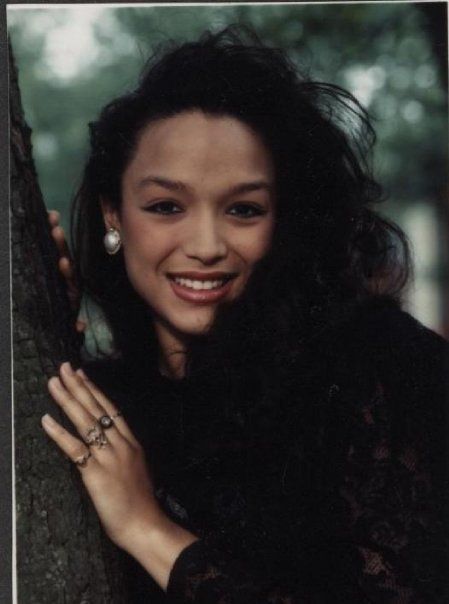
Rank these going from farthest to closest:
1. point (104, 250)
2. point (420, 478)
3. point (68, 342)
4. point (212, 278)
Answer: point (104, 250) < point (212, 278) < point (68, 342) < point (420, 478)

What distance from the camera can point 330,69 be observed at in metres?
1.68

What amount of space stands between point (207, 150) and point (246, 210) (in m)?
0.13

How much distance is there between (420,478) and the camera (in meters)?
1.48

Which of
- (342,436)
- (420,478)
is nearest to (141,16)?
(342,436)

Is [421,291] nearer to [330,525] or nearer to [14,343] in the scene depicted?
[330,525]

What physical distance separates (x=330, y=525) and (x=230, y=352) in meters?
0.37

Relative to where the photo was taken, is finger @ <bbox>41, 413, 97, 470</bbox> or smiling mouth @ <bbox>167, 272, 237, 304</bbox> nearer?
finger @ <bbox>41, 413, 97, 470</bbox>

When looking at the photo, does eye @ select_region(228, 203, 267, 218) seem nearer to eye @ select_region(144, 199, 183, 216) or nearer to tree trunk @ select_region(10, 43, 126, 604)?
eye @ select_region(144, 199, 183, 216)

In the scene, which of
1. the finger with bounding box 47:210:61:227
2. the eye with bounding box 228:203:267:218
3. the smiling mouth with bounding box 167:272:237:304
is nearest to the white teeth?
the smiling mouth with bounding box 167:272:237:304

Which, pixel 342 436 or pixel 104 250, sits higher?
pixel 104 250

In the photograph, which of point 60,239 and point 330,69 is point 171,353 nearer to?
point 60,239

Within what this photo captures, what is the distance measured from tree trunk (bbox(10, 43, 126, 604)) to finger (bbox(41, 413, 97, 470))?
0.01 m

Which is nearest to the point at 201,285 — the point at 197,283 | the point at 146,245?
the point at 197,283

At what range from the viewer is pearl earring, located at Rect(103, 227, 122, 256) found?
5.93 ft
